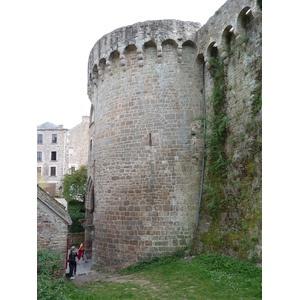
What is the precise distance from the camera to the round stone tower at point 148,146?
1040cm

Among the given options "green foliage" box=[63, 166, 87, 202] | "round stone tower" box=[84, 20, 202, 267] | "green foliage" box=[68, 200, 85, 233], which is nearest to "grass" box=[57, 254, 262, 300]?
"round stone tower" box=[84, 20, 202, 267]

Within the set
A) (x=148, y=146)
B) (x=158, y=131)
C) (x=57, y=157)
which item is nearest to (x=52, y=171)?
(x=57, y=157)

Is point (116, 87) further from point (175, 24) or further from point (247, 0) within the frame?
point (247, 0)

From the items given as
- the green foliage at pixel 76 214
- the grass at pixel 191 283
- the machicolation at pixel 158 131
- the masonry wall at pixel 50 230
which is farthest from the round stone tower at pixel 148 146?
the green foliage at pixel 76 214

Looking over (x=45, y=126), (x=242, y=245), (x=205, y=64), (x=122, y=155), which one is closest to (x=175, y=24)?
(x=205, y=64)

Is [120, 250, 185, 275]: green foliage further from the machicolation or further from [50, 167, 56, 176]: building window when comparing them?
[50, 167, 56, 176]: building window

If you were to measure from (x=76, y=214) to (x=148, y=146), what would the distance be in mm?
12731

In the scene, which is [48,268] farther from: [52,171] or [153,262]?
[52,171]

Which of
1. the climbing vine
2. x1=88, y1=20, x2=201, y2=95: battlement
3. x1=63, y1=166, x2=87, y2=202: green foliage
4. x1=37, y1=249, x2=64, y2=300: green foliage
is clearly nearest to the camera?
x1=37, y1=249, x2=64, y2=300: green foliage

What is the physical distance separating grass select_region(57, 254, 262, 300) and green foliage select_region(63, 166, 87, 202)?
626 inches

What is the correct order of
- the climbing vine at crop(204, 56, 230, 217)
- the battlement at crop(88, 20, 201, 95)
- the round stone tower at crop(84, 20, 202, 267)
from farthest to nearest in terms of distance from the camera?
the battlement at crop(88, 20, 201, 95) → the round stone tower at crop(84, 20, 202, 267) → the climbing vine at crop(204, 56, 230, 217)

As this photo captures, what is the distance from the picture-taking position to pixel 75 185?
24.8 m

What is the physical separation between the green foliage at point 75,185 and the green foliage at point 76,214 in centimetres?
85

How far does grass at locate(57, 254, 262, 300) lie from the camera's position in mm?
6359
